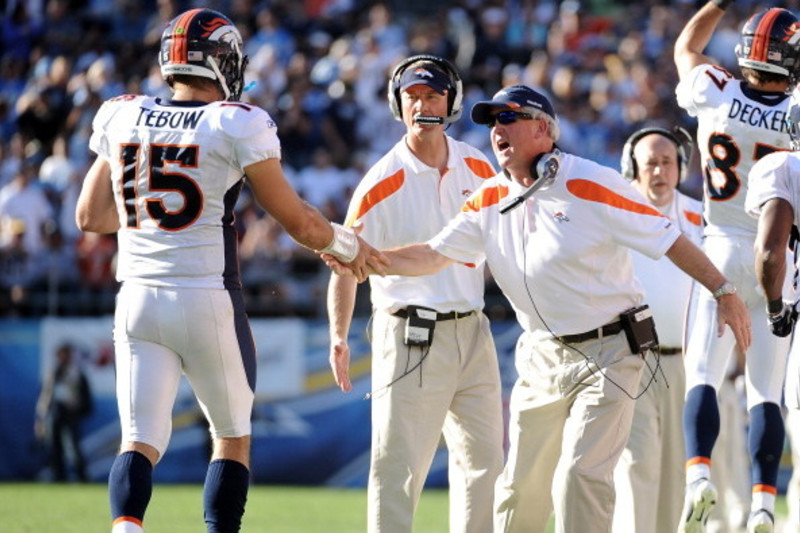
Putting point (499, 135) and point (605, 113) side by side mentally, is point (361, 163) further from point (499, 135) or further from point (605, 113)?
point (499, 135)

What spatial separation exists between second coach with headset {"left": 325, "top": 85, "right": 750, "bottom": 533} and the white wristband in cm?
67

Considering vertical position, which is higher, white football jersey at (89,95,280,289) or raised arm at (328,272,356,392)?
white football jersey at (89,95,280,289)

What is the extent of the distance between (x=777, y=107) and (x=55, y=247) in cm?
966

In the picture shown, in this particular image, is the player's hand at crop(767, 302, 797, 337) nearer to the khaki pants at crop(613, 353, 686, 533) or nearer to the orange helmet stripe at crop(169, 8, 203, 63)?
the khaki pants at crop(613, 353, 686, 533)

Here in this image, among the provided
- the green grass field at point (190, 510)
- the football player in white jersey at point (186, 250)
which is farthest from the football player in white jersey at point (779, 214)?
the green grass field at point (190, 510)

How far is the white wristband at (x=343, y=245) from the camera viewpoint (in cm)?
722

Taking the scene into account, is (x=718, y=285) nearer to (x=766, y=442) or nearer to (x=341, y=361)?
(x=766, y=442)

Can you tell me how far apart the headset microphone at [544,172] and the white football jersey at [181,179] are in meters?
1.15

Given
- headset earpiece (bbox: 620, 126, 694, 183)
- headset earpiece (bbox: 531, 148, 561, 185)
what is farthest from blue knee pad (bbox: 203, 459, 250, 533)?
headset earpiece (bbox: 620, 126, 694, 183)

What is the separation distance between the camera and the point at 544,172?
269 inches

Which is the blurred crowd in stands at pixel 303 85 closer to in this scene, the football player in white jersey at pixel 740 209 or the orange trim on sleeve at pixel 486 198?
the football player in white jersey at pixel 740 209

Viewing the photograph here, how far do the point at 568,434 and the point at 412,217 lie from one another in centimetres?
165

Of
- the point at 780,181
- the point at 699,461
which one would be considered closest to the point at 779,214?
the point at 780,181

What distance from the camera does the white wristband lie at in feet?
23.7
